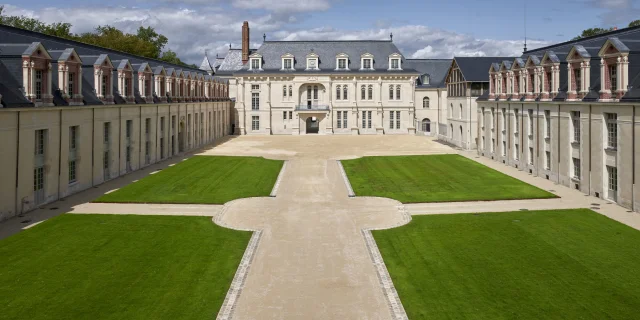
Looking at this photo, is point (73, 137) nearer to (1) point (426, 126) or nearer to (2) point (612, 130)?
(2) point (612, 130)

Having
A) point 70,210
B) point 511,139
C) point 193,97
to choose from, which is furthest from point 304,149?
point 70,210

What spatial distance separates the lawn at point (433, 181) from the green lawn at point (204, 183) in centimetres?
642

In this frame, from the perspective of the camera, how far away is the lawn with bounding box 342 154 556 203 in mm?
30812

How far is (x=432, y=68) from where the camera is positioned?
3474 inches

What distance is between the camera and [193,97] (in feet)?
199

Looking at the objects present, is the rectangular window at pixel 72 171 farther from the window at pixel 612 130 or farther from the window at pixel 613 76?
the window at pixel 613 76

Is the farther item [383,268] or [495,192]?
[495,192]

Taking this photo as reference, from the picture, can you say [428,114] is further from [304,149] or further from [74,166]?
[74,166]

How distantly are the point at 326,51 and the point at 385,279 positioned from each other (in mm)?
72121

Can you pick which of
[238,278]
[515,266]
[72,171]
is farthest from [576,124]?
[72,171]

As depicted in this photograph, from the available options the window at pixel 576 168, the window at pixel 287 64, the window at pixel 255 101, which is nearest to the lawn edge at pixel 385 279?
the window at pixel 576 168

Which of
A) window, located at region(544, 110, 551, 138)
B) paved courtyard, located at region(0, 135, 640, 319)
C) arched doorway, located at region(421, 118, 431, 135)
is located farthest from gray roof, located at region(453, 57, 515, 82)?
arched doorway, located at region(421, 118, 431, 135)

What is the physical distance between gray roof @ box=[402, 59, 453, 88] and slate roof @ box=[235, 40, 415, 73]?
13.7 feet

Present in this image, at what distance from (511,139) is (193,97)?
3499 cm
